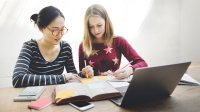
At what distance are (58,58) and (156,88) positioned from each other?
36.6 inches

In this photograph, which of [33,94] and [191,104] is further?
[33,94]

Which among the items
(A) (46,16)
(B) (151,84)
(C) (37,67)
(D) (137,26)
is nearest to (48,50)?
(C) (37,67)

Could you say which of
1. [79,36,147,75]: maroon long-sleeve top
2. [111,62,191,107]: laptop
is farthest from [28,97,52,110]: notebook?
[79,36,147,75]: maroon long-sleeve top

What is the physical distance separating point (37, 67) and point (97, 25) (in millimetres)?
531

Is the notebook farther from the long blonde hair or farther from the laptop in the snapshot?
the long blonde hair

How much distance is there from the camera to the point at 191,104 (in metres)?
0.95

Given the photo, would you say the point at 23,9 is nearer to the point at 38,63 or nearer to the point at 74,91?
the point at 38,63

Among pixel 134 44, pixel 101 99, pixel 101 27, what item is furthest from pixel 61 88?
pixel 134 44

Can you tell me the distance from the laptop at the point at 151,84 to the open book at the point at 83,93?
0.04m

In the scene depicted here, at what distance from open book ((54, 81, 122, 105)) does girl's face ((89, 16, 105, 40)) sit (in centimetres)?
69

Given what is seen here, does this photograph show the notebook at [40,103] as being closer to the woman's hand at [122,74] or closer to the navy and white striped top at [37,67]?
the navy and white striped top at [37,67]

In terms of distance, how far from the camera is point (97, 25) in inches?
69.0

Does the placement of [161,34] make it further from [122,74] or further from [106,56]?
[122,74]

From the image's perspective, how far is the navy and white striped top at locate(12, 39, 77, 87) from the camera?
1307mm
